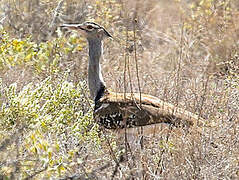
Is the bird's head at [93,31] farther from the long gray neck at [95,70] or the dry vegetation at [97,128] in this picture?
the dry vegetation at [97,128]

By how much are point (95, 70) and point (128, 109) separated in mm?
727

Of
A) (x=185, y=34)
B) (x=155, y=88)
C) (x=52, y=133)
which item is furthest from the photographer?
(x=185, y=34)

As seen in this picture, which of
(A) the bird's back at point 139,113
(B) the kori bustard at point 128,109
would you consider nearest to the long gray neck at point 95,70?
(B) the kori bustard at point 128,109

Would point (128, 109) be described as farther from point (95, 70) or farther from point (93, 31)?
point (93, 31)

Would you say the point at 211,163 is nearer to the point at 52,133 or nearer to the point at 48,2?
the point at 52,133

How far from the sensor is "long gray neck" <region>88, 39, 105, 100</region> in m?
4.92

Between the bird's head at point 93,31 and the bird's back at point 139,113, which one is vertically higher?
the bird's head at point 93,31

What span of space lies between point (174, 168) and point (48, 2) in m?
3.37

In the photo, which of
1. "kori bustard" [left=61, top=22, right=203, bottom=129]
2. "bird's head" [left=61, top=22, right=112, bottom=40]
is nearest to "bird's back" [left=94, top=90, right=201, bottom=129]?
"kori bustard" [left=61, top=22, right=203, bottom=129]

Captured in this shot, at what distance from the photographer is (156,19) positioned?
29.0 ft

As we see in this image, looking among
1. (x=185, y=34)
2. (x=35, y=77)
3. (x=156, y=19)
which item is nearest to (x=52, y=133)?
(x=35, y=77)

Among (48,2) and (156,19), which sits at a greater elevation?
(48,2)

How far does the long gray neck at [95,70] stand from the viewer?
492 cm

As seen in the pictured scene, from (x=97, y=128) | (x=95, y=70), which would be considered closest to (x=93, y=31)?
(x=95, y=70)
